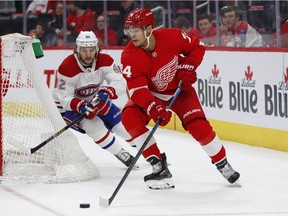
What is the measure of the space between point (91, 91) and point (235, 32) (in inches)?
73.1

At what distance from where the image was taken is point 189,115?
5.41 metres

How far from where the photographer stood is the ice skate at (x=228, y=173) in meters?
5.36

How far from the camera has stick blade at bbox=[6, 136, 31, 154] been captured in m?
5.80

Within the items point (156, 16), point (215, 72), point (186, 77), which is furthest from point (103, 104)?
point (156, 16)

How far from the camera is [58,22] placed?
33.4 feet

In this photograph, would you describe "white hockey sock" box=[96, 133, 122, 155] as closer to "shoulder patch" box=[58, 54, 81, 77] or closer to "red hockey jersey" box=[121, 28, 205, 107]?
"shoulder patch" box=[58, 54, 81, 77]

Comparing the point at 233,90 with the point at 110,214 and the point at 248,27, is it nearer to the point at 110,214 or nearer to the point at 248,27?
the point at 248,27

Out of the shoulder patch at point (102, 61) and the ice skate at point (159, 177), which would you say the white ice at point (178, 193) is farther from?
the shoulder patch at point (102, 61)

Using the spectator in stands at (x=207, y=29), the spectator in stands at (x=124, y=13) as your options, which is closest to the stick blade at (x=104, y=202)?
the spectator in stands at (x=207, y=29)

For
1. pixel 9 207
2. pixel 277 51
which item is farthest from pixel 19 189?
pixel 277 51

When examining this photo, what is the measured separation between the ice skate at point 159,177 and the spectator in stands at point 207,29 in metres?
2.73

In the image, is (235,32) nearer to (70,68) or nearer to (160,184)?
(70,68)

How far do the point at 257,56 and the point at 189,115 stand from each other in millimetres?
1898

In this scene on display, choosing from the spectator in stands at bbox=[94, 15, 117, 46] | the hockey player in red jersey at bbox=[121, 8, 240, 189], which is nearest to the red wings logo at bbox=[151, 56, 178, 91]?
the hockey player in red jersey at bbox=[121, 8, 240, 189]
